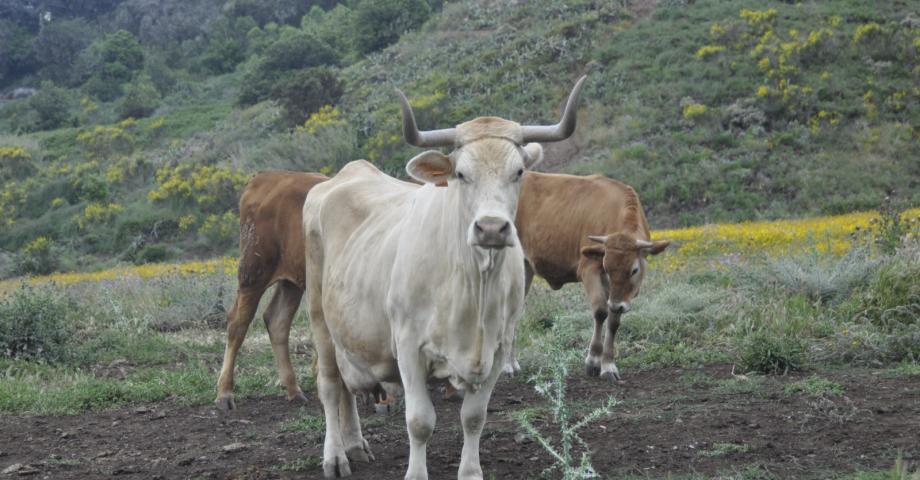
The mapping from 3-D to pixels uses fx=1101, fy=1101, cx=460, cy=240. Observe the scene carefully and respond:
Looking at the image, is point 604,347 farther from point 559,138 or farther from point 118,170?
point 118,170

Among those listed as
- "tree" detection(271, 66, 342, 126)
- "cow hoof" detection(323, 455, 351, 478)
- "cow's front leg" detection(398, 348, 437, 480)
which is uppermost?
"cow's front leg" detection(398, 348, 437, 480)

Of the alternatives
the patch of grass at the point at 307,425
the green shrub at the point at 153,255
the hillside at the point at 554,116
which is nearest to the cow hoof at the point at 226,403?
the patch of grass at the point at 307,425

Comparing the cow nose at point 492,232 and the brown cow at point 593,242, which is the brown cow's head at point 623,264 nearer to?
the brown cow at point 593,242

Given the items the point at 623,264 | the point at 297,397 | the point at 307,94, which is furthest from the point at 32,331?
the point at 307,94

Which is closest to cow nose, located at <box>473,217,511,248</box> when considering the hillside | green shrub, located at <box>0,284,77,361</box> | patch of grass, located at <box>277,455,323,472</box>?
patch of grass, located at <box>277,455,323,472</box>

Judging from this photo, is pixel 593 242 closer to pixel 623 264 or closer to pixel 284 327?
pixel 623 264

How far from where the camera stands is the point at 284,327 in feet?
31.8

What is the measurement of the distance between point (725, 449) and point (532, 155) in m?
2.11

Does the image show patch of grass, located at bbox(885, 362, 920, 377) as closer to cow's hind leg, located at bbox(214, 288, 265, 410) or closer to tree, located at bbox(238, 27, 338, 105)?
cow's hind leg, located at bbox(214, 288, 265, 410)

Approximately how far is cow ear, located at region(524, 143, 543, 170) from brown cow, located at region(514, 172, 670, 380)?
144 inches

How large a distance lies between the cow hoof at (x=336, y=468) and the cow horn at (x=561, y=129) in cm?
231

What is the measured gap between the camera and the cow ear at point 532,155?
578cm

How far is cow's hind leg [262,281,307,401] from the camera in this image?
946 cm

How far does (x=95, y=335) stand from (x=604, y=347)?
5.83 meters
